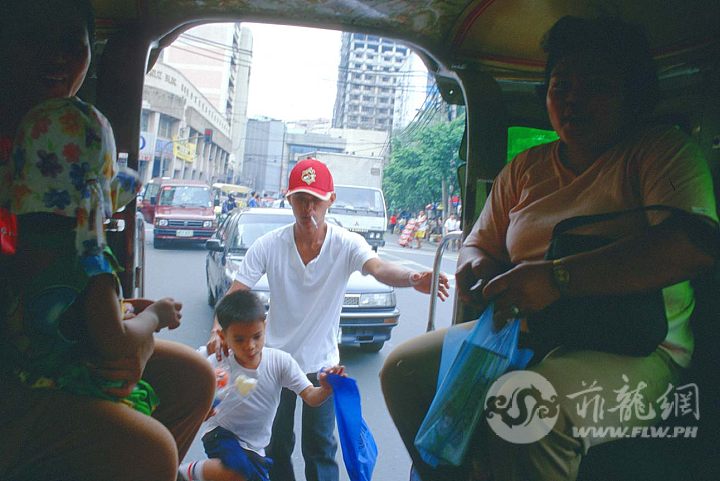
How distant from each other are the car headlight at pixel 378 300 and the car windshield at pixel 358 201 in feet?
38.5

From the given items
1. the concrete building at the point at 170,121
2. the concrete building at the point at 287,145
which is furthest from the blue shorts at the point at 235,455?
the concrete building at the point at 170,121

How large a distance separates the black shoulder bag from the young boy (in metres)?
1.21

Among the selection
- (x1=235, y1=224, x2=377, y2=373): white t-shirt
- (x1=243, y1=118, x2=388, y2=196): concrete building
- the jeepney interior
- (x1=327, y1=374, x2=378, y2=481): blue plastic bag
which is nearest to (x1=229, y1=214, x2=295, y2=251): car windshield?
(x1=235, y1=224, x2=377, y2=373): white t-shirt

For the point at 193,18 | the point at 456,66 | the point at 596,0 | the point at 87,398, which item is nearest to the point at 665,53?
the point at 596,0

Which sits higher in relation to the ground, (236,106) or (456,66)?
(236,106)

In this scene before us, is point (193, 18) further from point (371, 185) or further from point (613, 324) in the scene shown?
point (371, 185)

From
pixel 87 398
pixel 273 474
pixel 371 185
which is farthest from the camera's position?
pixel 371 185

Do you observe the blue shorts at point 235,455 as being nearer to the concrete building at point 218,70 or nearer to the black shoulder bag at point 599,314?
the black shoulder bag at point 599,314

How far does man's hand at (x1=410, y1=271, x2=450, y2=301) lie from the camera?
241 centimetres

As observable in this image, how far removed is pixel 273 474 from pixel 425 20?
2.30 meters

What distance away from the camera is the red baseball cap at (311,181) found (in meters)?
2.71

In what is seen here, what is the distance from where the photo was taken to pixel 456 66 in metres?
2.82

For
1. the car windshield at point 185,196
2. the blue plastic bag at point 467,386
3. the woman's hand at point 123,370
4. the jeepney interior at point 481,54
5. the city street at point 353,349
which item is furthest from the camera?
the car windshield at point 185,196

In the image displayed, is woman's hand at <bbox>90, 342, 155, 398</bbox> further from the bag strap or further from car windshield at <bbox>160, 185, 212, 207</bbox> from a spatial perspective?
car windshield at <bbox>160, 185, 212, 207</bbox>
